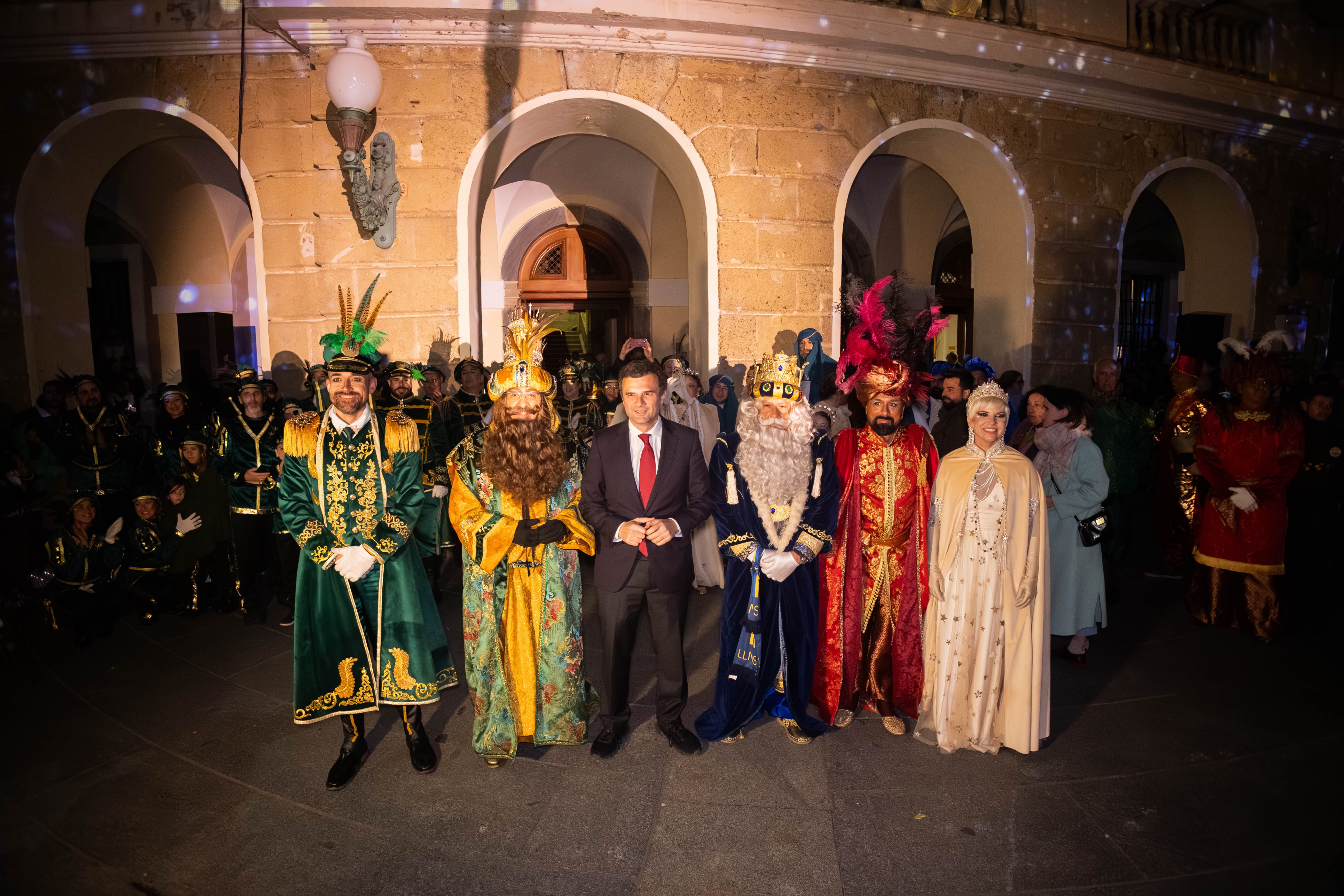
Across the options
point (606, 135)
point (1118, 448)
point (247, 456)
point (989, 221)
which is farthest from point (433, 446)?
point (989, 221)

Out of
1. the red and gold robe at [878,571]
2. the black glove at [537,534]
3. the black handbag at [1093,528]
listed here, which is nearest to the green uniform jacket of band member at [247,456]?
the black glove at [537,534]

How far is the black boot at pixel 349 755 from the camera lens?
11.3 feet

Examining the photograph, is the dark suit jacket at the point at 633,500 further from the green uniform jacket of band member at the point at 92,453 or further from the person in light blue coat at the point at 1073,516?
the green uniform jacket of band member at the point at 92,453

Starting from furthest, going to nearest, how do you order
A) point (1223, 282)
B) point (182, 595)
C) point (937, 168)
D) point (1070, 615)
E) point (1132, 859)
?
point (1223, 282) → point (937, 168) → point (182, 595) → point (1070, 615) → point (1132, 859)

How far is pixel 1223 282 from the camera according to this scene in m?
10.1

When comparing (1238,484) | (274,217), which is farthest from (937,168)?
(274,217)

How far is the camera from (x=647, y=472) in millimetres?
3596

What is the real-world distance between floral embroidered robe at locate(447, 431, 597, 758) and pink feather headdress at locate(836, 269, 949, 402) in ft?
5.63

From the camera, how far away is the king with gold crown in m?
3.49

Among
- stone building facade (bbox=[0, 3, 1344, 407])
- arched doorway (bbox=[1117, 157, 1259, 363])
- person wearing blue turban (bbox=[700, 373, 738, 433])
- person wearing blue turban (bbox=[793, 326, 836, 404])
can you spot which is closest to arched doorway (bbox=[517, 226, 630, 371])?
stone building facade (bbox=[0, 3, 1344, 407])

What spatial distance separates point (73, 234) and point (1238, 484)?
11001 millimetres

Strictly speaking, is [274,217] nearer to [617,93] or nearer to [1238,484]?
[617,93]

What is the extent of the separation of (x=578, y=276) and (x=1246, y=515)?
1053 centimetres

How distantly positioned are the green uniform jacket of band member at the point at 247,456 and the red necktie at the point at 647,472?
11.5 feet
